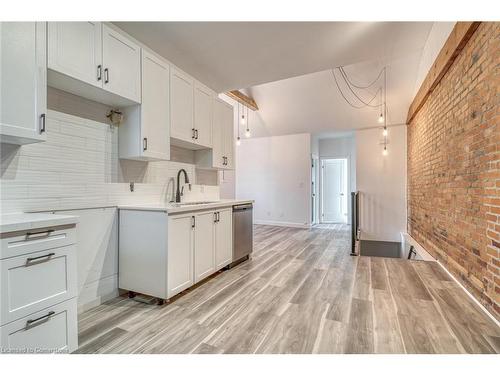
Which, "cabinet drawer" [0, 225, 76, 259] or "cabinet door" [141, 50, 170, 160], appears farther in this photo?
"cabinet door" [141, 50, 170, 160]

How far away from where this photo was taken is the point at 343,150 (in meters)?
7.87

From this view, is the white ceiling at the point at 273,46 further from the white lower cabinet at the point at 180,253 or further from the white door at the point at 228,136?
the white lower cabinet at the point at 180,253

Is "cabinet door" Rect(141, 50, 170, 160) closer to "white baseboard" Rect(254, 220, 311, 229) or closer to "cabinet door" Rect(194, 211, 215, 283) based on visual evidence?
"cabinet door" Rect(194, 211, 215, 283)

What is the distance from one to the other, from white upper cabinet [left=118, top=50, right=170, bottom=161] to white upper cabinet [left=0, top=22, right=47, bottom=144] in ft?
2.60

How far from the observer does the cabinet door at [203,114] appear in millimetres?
3064

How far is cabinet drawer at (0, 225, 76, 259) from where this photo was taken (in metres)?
1.23

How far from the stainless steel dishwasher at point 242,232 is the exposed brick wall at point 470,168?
99.3 inches

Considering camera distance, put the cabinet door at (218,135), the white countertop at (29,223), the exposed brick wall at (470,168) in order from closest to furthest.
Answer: the white countertop at (29,223)
the exposed brick wall at (470,168)
the cabinet door at (218,135)

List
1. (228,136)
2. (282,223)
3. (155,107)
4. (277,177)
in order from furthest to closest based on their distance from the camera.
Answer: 1. (277,177)
2. (282,223)
3. (228,136)
4. (155,107)

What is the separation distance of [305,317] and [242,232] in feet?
5.52

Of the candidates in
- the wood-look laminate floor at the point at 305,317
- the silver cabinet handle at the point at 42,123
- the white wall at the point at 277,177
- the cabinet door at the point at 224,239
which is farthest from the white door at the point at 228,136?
the white wall at the point at 277,177

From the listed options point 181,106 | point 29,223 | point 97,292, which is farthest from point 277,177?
point 29,223

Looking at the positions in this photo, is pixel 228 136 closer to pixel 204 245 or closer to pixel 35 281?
pixel 204 245

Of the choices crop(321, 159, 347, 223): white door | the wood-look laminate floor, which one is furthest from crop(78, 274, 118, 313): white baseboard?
crop(321, 159, 347, 223): white door
